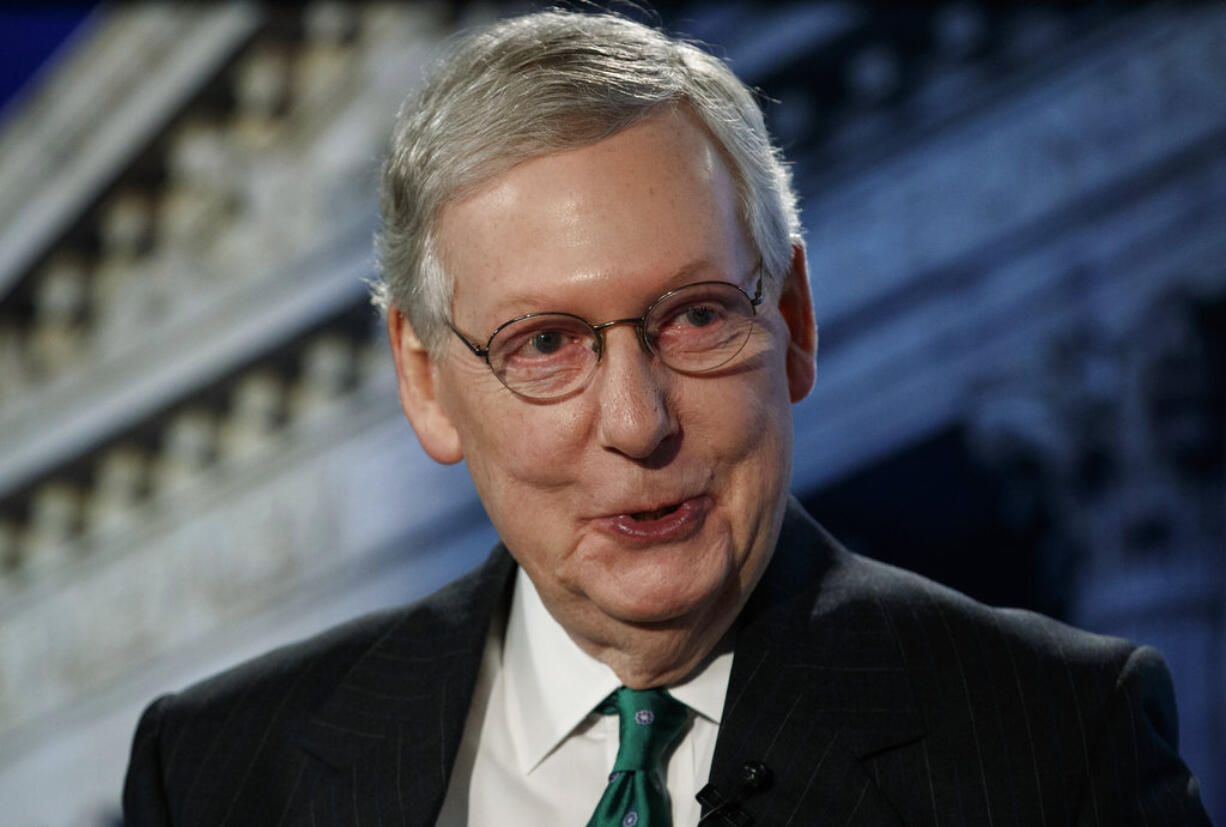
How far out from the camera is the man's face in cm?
148

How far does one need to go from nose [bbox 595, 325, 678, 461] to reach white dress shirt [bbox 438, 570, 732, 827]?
0.33m

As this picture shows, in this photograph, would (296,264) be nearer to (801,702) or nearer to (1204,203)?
(1204,203)

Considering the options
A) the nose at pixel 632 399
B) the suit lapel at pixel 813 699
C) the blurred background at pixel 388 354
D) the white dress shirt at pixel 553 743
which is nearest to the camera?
the nose at pixel 632 399

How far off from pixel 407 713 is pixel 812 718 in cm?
50

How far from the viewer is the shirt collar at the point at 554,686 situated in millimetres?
1675

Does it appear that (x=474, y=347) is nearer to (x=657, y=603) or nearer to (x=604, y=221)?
(x=604, y=221)

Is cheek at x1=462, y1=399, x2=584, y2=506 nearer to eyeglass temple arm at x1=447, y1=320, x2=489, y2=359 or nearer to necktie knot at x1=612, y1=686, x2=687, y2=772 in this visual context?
eyeglass temple arm at x1=447, y1=320, x2=489, y2=359

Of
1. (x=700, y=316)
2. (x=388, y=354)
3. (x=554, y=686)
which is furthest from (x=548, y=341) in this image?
(x=388, y=354)

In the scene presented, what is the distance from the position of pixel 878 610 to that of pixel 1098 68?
7.81ft

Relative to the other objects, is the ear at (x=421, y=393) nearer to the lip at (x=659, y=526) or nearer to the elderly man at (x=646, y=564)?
the elderly man at (x=646, y=564)

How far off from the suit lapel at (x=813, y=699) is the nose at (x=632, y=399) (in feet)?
1.04

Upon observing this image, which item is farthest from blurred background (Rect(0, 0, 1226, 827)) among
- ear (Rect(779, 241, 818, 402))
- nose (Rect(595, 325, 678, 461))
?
nose (Rect(595, 325, 678, 461))

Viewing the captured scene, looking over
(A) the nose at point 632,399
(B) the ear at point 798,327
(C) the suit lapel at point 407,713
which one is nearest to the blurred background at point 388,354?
(B) the ear at point 798,327

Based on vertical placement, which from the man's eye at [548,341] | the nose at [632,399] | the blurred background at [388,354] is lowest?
the blurred background at [388,354]
